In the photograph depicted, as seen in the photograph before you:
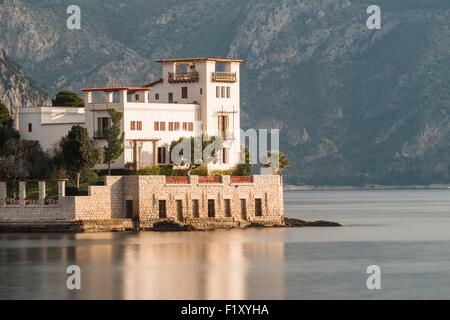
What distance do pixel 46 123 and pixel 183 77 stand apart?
11580mm

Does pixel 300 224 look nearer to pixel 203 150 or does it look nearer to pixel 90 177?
pixel 203 150

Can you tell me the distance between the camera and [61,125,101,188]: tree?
12269cm

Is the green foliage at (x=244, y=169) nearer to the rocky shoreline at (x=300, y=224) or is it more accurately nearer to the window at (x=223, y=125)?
the window at (x=223, y=125)

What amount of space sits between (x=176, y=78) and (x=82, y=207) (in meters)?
18.6

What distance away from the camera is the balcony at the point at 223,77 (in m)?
133

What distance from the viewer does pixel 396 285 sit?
90.8 m

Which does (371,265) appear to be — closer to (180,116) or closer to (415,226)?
(180,116)

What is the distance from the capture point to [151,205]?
401 ft

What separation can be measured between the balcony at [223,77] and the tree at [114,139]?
10719mm

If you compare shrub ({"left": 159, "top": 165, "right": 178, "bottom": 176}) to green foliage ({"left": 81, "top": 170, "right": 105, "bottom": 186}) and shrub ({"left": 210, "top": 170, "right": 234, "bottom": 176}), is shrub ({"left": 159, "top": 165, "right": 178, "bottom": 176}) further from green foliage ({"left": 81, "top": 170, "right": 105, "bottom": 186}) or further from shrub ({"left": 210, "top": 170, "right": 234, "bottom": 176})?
green foliage ({"left": 81, "top": 170, "right": 105, "bottom": 186})

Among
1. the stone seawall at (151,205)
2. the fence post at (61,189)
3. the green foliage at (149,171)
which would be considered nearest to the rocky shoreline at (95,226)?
the stone seawall at (151,205)

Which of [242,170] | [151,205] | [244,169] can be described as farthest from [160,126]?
[244,169]

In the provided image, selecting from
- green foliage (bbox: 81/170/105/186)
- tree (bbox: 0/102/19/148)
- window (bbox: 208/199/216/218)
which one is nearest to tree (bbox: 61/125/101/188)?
green foliage (bbox: 81/170/105/186)
